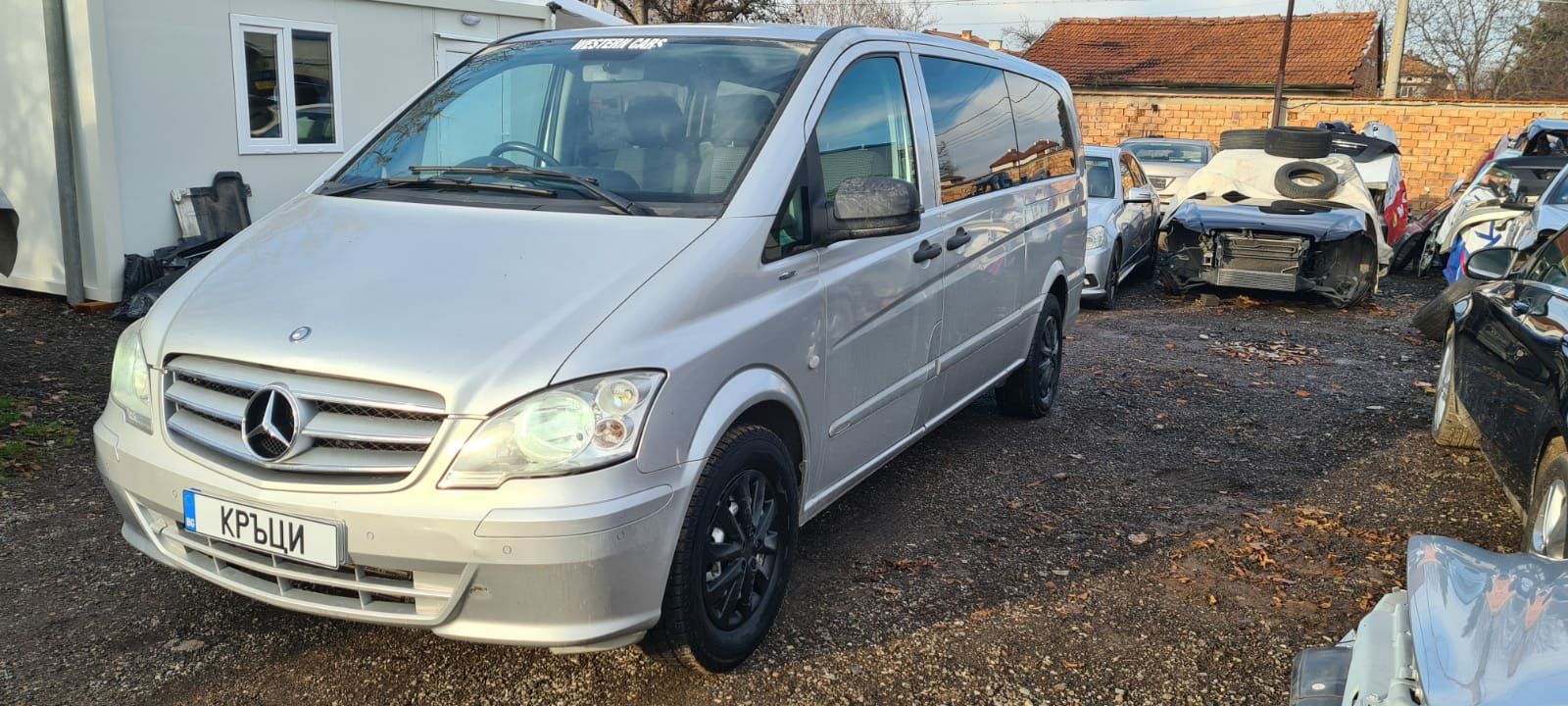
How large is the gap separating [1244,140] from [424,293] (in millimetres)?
11601

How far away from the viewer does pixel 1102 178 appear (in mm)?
11289

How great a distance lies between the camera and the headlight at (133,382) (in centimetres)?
317

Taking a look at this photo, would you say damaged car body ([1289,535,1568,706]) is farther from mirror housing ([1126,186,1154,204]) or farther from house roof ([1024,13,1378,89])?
house roof ([1024,13,1378,89])

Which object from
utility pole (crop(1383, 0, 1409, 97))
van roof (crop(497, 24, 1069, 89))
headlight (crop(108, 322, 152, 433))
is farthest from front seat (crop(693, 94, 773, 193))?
utility pole (crop(1383, 0, 1409, 97))

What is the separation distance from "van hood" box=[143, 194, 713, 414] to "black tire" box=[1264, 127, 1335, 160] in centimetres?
1024

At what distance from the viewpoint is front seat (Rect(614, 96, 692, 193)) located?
11.8ft

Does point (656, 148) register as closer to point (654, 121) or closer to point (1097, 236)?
point (654, 121)

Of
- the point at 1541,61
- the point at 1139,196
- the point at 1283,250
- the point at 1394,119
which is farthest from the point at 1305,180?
the point at 1541,61

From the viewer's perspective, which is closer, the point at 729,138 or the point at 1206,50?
the point at 729,138

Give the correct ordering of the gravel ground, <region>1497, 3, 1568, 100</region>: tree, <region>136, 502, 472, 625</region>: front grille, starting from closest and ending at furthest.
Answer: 1. <region>136, 502, 472, 625</region>: front grille
2. the gravel ground
3. <region>1497, 3, 1568, 100</region>: tree

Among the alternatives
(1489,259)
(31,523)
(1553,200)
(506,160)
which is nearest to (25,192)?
(31,523)

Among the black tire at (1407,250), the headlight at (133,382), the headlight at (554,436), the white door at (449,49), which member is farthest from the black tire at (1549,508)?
the black tire at (1407,250)

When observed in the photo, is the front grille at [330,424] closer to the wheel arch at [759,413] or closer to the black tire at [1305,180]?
the wheel arch at [759,413]

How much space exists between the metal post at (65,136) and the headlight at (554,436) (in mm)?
7345
